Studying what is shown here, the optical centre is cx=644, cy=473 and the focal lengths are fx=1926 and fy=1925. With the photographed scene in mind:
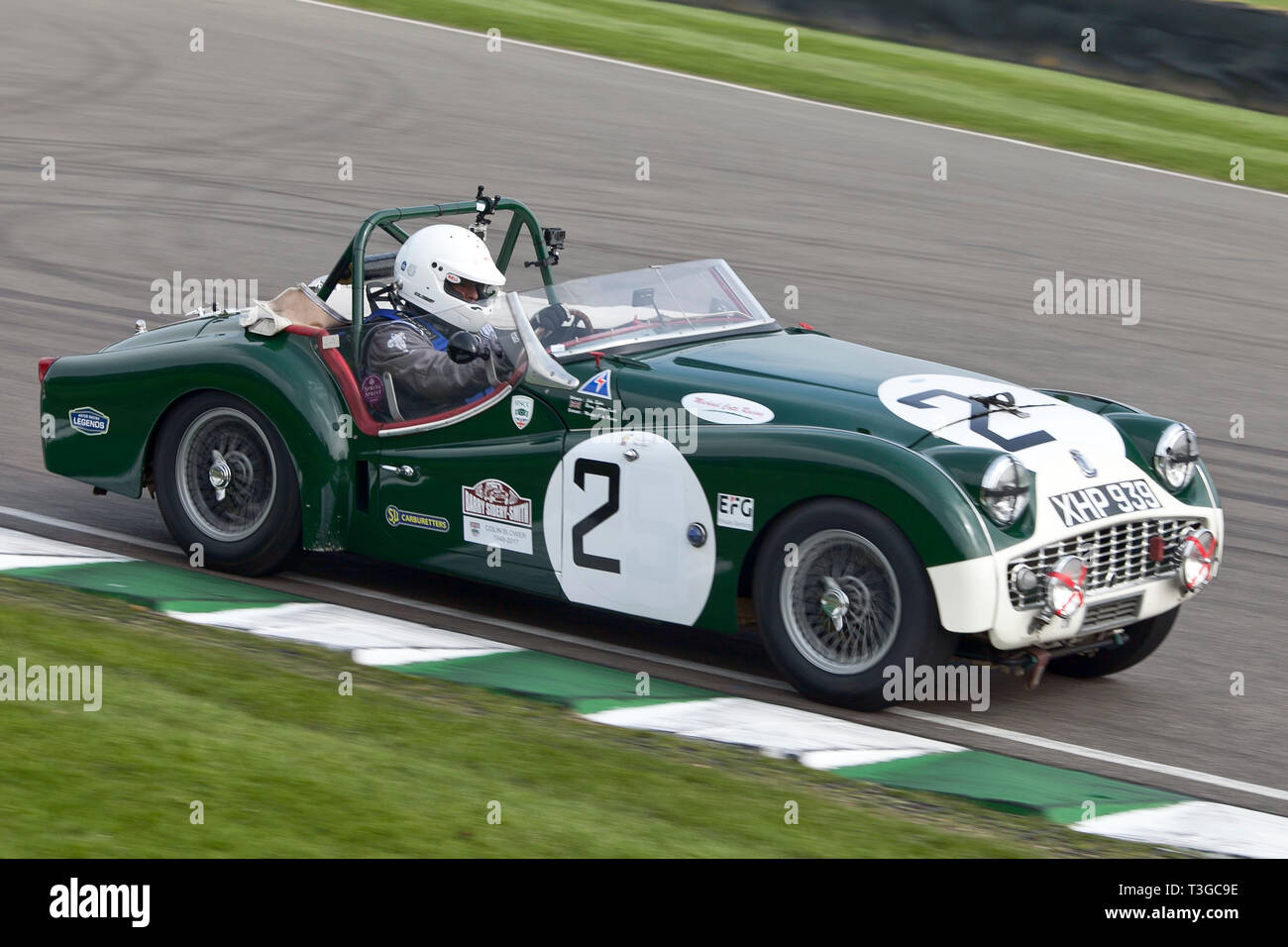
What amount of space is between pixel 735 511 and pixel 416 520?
157cm

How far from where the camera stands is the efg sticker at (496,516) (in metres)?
7.80

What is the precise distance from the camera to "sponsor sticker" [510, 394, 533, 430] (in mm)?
7793

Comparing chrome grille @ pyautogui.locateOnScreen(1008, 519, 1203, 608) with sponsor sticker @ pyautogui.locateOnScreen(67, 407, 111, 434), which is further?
sponsor sticker @ pyautogui.locateOnScreen(67, 407, 111, 434)

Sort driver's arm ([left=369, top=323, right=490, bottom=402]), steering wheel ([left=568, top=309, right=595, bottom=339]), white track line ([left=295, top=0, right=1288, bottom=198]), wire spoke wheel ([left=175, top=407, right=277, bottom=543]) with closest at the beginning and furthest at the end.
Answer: steering wheel ([left=568, top=309, right=595, bottom=339])
driver's arm ([left=369, top=323, right=490, bottom=402])
wire spoke wheel ([left=175, top=407, right=277, bottom=543])
white track line ([left=295, top=0, right=1288, bottom=198])

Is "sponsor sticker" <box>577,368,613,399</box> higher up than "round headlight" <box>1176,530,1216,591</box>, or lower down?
higher up

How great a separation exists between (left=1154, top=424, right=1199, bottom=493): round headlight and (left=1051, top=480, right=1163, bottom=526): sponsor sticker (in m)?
0.20

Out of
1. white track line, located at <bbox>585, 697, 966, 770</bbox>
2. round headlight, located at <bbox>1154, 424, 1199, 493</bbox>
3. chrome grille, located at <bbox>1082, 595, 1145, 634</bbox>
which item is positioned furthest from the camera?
round headlight, located at <bbox>1154, 424, 1199, 493</bbox>

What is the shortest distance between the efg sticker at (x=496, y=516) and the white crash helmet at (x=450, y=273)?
897 millimetres

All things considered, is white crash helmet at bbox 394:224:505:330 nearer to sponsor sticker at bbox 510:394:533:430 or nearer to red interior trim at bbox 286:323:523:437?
red interior trim at bbox 286:323:523:437

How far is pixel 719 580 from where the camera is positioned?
7.34m

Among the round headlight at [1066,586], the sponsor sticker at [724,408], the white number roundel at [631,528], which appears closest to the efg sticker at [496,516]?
the white number roundel at [631,528]

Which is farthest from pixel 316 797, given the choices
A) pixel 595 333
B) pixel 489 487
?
pixel 595 333

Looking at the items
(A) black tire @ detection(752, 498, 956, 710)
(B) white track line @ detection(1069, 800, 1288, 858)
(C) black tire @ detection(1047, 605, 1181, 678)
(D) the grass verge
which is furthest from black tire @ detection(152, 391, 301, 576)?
(B) white track line @ detection(1069, 800, 1288, 858)

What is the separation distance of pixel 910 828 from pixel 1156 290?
10568 mm
